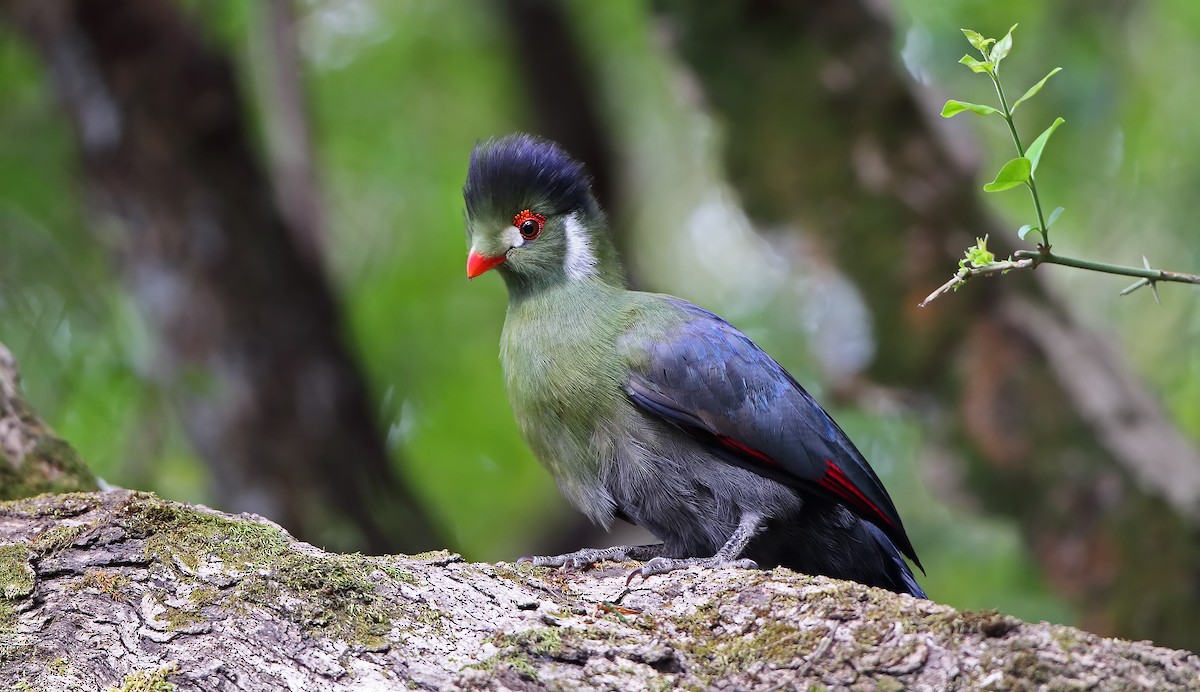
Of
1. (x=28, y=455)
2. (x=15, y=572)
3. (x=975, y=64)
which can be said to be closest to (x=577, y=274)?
(x=975, y=64)

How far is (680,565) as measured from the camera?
3922mm

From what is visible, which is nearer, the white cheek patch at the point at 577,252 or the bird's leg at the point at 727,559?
the bird's leg at the point at 727,559

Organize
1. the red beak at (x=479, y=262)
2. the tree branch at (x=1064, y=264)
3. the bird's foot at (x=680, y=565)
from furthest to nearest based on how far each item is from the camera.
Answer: the red beak at (x=479, y=262)
the bird's foot at (x=680, y=565)
the tree branch at (x=1064, y=264)

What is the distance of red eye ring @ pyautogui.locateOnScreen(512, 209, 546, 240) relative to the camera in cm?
499

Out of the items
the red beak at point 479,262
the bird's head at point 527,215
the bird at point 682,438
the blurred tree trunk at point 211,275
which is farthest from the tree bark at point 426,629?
the blurred tree trunk at point 211,275

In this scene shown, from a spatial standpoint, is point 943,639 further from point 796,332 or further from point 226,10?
point 226,10

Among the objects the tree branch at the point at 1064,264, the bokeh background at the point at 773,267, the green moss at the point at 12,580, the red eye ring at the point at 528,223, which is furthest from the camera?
the bokeh background at the point at 773,267

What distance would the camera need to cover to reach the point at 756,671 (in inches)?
114

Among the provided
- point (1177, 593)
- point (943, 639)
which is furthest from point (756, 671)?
point (1177, 593)

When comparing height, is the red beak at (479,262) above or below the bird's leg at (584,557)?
above

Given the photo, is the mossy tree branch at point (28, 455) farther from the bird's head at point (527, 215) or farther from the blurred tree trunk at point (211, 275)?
the blurred tree trunk at point (211, 275)

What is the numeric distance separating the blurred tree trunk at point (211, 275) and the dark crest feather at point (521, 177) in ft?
10.3

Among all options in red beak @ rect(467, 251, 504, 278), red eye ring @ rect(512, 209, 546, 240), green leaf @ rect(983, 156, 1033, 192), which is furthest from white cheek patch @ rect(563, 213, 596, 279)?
green leaf @ rect(983, 156, 1033, 192)

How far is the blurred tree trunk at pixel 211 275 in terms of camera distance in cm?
756
